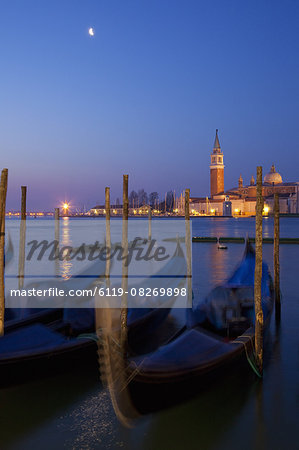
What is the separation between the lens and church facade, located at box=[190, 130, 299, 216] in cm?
9912

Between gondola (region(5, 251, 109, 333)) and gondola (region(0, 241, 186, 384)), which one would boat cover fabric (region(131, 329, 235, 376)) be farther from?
gondola (region(5, 251, 109, 333))

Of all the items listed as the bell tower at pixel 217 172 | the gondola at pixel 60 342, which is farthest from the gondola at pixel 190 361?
the bell tower at pixel 217 172

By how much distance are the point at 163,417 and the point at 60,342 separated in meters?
1.68

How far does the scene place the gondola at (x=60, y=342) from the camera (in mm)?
4840

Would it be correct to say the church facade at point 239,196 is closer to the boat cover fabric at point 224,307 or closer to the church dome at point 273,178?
the church dome at point 273,178

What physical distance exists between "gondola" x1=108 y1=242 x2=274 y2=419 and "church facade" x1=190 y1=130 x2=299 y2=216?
90.1 metres

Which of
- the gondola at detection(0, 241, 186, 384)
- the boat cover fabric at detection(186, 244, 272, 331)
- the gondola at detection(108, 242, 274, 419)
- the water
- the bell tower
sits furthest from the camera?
the bell tower

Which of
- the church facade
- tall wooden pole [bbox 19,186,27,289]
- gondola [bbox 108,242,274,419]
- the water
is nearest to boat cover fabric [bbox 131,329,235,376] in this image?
gondola [bbox 108,242,274,419]

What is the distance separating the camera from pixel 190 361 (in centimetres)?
449

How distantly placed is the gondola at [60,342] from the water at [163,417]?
0.25 m

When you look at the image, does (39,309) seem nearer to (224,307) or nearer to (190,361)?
(224,307)

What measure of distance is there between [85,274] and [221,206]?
103m

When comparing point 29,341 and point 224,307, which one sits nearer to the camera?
point 29,341

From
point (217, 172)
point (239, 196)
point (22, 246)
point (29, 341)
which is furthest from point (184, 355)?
point (217, 172)
